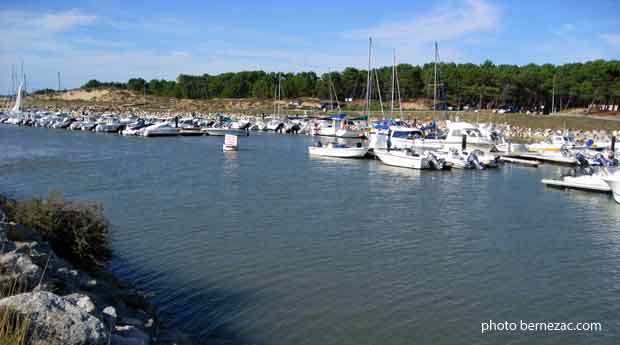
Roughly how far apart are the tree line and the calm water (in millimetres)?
38251

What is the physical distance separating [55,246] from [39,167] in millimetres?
25449

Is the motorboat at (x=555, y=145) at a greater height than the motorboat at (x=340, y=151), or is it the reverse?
the motorboat at (x=555, y=145)

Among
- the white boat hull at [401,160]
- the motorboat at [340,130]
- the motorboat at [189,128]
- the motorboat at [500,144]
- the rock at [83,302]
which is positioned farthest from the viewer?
the motorboat at [189,128]

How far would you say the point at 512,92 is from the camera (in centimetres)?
9406

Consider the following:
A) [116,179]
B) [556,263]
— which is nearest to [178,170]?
[116,179]

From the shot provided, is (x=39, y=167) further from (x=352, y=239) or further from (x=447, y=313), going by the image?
(x=447, y=313)

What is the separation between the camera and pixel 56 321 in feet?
21.1

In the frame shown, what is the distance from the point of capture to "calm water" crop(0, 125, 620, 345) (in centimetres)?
1206

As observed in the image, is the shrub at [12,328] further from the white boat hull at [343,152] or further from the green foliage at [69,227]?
the white boat hull at [343,152]

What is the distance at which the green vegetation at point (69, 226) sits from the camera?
43.7 ft

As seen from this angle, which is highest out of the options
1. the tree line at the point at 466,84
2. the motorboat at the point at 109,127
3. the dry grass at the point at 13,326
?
the tree line at the point at 466,84

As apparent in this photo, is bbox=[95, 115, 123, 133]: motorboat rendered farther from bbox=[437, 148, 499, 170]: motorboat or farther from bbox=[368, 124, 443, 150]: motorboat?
bbox=[437, 148, 499, 170]: motorboat

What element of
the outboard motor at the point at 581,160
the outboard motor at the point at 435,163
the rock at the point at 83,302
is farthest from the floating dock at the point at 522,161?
the rock at the point at 83,302

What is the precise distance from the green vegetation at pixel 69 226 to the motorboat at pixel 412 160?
2700 centimetres
